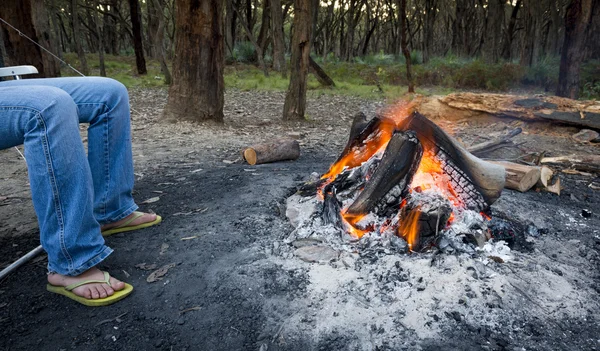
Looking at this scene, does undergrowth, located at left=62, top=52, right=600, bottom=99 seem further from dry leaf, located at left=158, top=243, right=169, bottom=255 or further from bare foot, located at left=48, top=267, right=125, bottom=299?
bare foot, located at left=48, top=267, right=125, bottom=299

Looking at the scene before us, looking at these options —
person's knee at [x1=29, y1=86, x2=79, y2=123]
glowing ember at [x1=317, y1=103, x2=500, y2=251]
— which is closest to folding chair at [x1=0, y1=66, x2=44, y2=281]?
person's knee at [x1=29, y1=86, x2=79, y2=123]

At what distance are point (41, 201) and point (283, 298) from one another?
1.19 meters

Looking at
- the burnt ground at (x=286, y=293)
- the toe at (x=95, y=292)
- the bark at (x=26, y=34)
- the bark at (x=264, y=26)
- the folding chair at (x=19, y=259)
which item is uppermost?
the bark at (x=264, y=26)

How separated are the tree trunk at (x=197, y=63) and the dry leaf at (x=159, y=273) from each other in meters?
4.48

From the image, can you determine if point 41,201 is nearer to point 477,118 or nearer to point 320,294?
point 320,294

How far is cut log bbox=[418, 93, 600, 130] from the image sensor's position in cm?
596

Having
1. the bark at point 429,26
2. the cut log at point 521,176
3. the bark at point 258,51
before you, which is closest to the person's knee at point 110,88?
the cut log at point 521,176

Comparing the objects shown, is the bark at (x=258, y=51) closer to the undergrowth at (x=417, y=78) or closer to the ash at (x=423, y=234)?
the undergrowth at (x=417, y=78)

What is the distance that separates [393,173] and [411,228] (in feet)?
1.13

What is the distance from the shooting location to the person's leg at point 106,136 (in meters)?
2.20

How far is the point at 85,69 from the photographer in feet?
41.6

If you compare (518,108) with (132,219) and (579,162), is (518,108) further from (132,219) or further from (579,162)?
(132,219)

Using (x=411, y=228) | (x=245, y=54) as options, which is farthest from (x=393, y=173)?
(x=245, y=54)

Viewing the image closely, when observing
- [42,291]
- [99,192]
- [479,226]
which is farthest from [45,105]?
[479,226]
